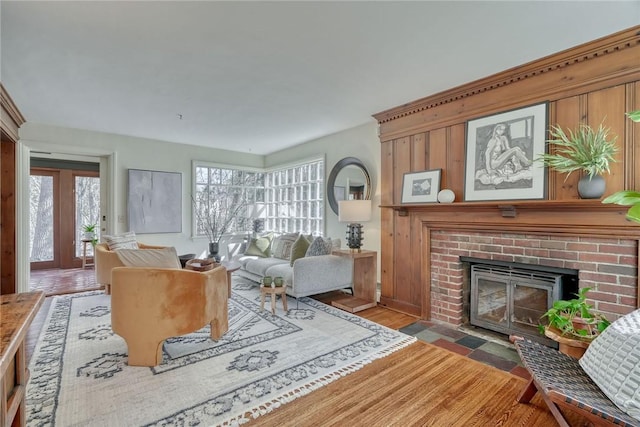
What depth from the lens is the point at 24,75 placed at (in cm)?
283

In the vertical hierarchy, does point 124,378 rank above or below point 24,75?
below

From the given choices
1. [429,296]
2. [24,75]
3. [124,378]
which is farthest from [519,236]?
[24,75]

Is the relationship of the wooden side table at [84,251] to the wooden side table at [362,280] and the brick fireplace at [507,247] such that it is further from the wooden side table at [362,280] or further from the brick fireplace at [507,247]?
the brick fireplace at [507,247]

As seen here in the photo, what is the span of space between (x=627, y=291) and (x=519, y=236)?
2.51ft

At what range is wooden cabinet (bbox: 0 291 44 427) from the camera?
103cm

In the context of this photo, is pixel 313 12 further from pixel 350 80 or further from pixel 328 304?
pixel 328 304

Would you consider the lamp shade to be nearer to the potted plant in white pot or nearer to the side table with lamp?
the side table with lamp

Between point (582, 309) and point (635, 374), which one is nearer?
point (635, 374)

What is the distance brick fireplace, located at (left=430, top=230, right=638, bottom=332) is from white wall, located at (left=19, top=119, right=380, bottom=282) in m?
1.12

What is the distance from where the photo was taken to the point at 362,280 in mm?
3943

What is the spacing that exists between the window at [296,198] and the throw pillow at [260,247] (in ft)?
2.50

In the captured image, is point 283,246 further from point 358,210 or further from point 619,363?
point 619,363

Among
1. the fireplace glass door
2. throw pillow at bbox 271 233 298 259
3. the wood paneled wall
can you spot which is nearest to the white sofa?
throw pillow at bbox 271 233 298 259

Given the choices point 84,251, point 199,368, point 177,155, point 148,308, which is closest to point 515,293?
point 199,368
